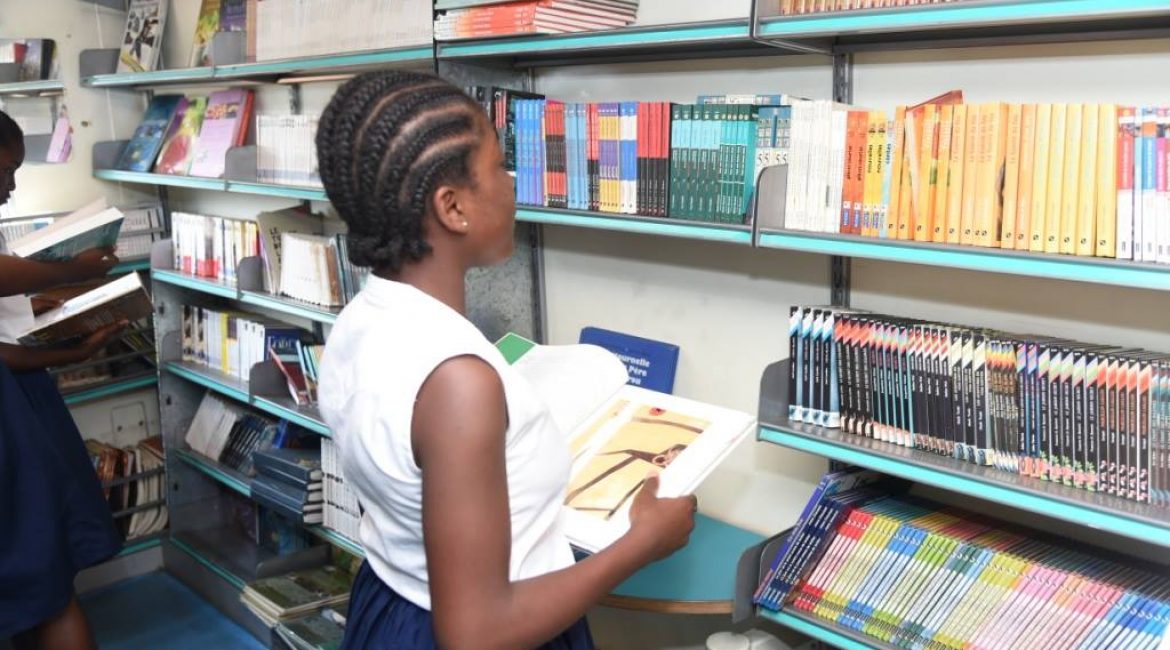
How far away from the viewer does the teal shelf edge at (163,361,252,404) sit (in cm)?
344

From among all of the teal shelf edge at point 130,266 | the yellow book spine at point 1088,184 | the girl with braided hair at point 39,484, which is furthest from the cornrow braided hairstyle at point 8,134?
the yellow book spine at point 1088,184

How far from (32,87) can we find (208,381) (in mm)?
1272

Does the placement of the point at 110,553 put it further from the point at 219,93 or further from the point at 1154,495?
the point at 1154,495

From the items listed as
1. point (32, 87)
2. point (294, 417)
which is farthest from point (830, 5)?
point (32, 87)

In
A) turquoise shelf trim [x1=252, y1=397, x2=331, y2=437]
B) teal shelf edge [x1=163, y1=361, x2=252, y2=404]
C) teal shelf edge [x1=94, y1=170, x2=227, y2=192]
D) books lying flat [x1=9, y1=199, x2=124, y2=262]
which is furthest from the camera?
teal shelf edge [x1=163, y1=361, x2=252, y2=404]

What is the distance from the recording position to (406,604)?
129 cm

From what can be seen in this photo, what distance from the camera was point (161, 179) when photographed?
11.7 feet

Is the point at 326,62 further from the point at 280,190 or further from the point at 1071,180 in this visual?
the point at 1071,180

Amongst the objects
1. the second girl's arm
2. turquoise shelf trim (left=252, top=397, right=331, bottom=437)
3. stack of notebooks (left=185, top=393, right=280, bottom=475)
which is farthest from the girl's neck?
stack of notebooks (left=185, top=393, right=280, bottom=475)

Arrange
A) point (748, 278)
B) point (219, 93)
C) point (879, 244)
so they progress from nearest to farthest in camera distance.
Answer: point (879, 244) → point (748, 278) → point (219, 93)

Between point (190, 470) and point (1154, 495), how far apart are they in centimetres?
353

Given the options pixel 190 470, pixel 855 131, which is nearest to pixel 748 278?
pixel 855 131

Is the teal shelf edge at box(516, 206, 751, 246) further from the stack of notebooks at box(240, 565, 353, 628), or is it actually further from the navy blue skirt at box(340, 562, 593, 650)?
the stack of notebooks at box(240, 565, 353, 628)

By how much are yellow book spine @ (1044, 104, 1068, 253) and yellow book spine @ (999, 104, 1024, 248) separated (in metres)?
0.05
